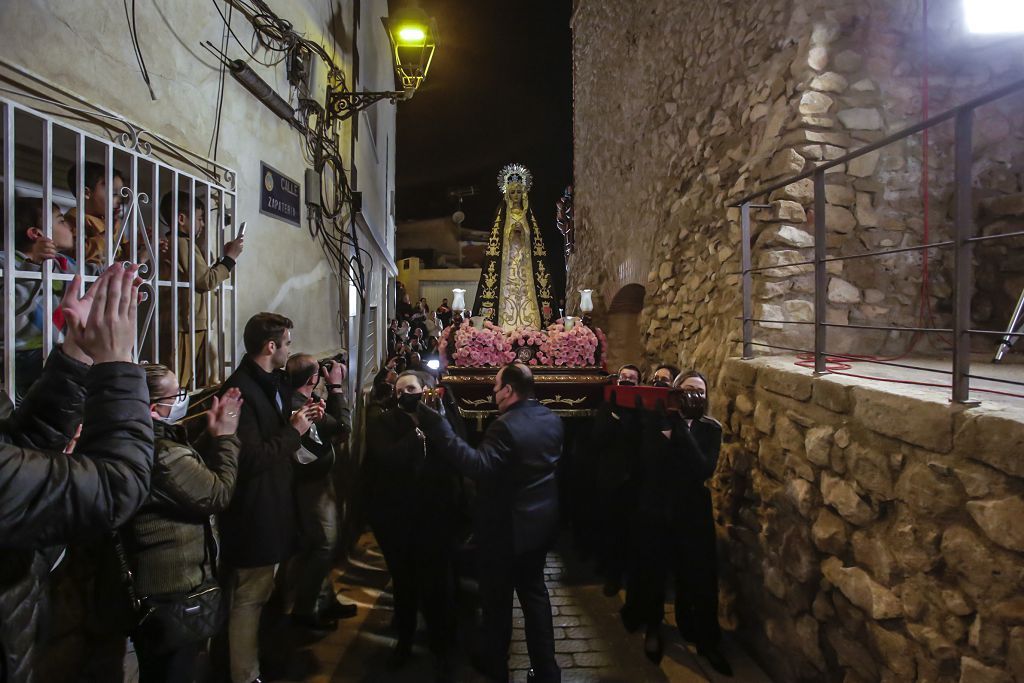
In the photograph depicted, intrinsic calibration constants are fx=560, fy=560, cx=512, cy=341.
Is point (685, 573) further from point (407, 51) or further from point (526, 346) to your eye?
point (407, 51)

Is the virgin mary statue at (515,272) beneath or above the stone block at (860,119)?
beneath

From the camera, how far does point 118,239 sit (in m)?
2.08

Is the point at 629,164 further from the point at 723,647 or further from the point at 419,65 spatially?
the point at 723,647

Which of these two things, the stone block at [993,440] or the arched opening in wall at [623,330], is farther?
the arched opening in wall at [623,330]

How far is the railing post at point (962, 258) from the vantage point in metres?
1.94

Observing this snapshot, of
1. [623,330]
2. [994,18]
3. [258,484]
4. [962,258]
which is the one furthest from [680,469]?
[623,330]

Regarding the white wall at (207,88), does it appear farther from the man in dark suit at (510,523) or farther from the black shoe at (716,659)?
the black shoe at (716,659)

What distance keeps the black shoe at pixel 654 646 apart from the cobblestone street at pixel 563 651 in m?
0.05

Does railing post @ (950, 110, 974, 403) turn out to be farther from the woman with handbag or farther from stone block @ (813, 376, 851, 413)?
the woman with handbag

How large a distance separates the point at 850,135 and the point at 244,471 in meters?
4.04

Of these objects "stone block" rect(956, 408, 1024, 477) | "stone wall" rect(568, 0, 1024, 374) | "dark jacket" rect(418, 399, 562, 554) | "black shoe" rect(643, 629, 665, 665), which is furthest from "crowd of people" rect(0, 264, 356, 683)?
"stone wall" rect(568, 0, 1024, 374)

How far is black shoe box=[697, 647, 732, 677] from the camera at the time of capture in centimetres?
306

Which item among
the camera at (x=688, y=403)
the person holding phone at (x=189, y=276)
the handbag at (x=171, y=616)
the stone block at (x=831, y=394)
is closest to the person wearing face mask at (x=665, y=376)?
the camera at (x=688, y=403)

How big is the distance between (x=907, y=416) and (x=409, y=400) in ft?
7.62
